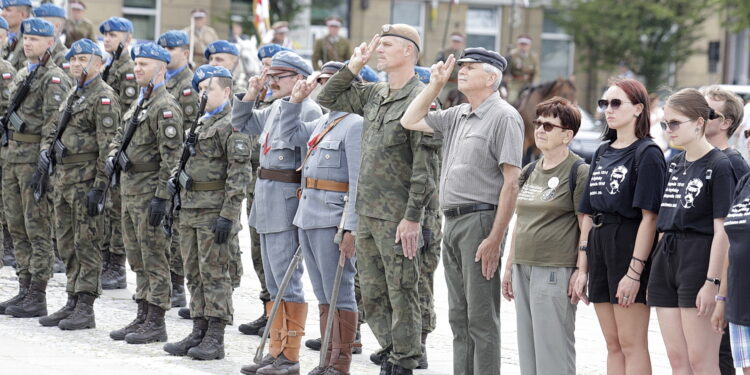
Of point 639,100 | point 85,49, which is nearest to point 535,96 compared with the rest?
point 85,49

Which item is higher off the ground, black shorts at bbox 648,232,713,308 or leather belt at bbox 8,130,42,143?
leather belt at bbox 8,130,42,143

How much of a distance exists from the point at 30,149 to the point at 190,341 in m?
2.59

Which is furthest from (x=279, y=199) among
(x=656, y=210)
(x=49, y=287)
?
(x=49, y=287)

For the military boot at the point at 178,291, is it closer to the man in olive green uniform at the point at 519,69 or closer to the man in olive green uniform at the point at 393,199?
the man in olive green uniform at the point at 393,199

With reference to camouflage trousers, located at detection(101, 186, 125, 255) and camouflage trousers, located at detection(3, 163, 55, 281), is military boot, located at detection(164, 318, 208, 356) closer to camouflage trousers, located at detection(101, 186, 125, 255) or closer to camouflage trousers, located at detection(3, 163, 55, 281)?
camouflage trousers, located at detection(3, 163, 55, 281)

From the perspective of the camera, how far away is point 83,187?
9.45 meters

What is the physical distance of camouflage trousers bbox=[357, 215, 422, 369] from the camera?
24.0 feet

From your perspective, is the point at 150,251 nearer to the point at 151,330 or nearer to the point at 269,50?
the point at 151,330

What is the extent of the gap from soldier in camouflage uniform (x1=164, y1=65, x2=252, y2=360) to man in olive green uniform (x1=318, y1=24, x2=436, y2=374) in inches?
42.1

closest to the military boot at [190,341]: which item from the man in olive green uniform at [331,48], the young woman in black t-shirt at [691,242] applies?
the young woman in black t-shirt at [691,242]

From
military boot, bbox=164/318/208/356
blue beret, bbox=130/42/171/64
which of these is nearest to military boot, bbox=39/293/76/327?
military boot, bbox=164/318/208/356

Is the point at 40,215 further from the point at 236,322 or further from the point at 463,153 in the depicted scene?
the point at 463,153

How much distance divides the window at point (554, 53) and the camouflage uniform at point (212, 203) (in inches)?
1154

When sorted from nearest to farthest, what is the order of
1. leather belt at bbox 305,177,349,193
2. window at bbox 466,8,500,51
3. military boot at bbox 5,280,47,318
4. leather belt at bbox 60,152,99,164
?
leather belt at bbox 305,177,349,193 < leather belt at bbox 60,152,99,164 < military boot at bbox 5,280,47,318 < window at bbox 466,8,500,51
